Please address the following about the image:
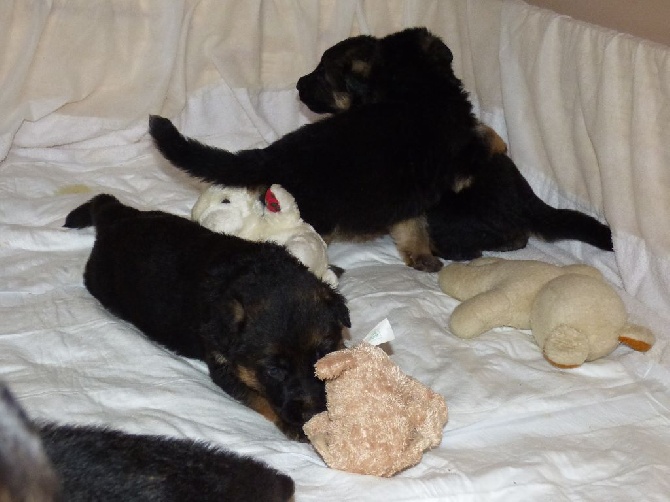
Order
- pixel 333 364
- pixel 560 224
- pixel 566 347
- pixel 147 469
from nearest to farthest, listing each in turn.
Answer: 1. pixel 147 469
2. pixel 333 364
3. pixel 566 347
4. pixel 560 224

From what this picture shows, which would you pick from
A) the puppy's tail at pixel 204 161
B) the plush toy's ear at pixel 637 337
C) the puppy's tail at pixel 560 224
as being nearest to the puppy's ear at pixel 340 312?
the puppy's tail at pixel 204 161

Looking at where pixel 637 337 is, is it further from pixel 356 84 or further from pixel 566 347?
pixel 356 84

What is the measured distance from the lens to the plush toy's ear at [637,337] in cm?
312

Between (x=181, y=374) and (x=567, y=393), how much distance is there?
4.37 ft

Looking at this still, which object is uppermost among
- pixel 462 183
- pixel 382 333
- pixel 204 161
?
pixel 204 161

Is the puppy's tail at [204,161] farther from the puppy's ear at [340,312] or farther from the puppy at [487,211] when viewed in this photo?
the puppy's ear at [340,312]

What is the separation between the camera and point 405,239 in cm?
392

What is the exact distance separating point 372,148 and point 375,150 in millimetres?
16

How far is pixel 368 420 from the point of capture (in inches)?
93.7

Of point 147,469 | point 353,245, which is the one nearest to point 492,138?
point 353,245

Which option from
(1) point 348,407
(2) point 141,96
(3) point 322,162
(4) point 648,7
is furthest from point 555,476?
(2) point 141,96

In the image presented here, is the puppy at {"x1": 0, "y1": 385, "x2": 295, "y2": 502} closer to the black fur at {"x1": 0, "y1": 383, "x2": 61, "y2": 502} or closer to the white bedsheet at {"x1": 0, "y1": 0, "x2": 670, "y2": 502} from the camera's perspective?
the black fur at {"x1": 0, "y1": 383, "x2": 61, "y2": 502}

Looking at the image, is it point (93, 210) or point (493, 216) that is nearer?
point (93, 210)

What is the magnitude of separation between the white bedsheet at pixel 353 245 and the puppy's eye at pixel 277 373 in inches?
8.3
